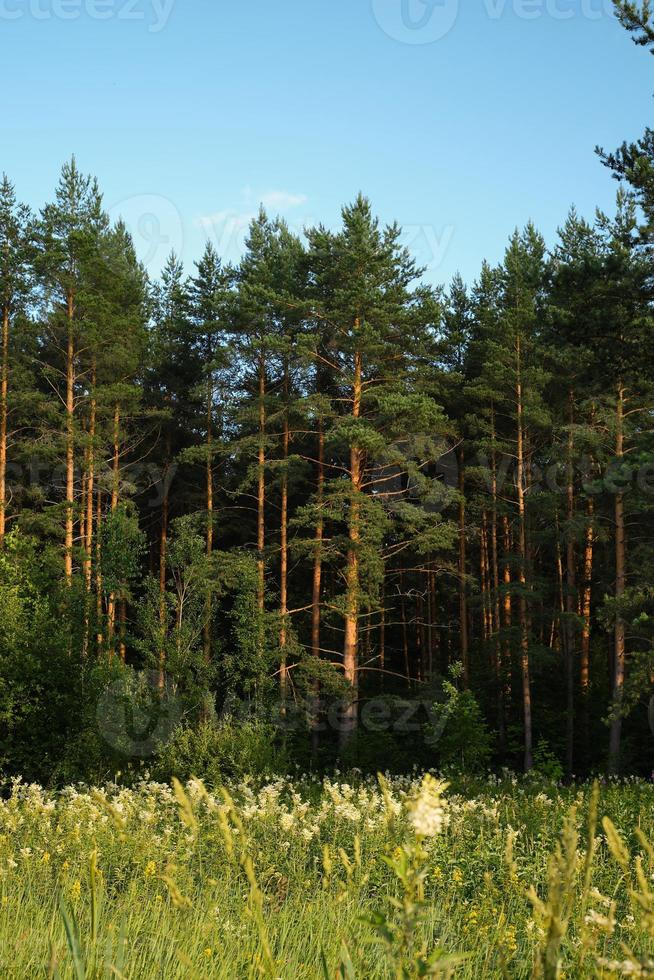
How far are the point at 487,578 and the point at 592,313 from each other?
69.5 feet

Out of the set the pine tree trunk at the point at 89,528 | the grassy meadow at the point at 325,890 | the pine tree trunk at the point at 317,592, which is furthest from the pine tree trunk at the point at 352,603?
the grassy meadow at the point at 325,890

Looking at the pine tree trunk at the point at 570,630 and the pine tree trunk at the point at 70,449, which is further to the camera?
the pine tree trunk at the point at 570,630

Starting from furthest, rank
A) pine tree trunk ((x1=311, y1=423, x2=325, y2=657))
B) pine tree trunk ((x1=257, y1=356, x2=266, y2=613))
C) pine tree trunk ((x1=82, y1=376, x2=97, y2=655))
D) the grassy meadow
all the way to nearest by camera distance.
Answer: pine tree trunk ((x1=257, y1=356, x2=266, y2=613)) < pine tree trunk ((x1=311, y1=423, x2=325, y2=657)) < pine tree trunk ((x1=82, y1=376, x2=97, y2=655)) < the grassy meadow

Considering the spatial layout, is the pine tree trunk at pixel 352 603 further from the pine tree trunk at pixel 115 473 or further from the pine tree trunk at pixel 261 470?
the pine tree trunk at pixel 115 473

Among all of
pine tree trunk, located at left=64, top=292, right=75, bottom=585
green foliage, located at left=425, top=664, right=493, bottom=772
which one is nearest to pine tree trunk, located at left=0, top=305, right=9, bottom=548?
pine tree trunk, located at left=64, top=292, right=75, bottom=585

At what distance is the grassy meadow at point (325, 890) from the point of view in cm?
139

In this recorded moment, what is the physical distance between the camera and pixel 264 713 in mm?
20844

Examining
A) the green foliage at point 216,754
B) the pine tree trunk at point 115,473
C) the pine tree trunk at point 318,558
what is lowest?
the green foliage at point 216,754

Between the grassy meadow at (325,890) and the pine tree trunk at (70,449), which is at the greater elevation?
the pine tree trunk at (70,449)

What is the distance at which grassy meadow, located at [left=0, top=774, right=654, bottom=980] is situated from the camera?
4.55 feet

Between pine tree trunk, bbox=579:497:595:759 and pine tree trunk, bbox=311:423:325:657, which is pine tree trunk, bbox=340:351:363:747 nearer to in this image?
pine tree trunk, bbox=311:423:325:657

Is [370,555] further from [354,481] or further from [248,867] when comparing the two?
[248,867]

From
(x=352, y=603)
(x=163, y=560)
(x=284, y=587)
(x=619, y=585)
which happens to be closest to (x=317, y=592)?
(x=284, y=587)

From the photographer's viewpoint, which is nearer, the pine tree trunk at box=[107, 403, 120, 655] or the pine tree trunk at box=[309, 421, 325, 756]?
the pine tree trunk at box=[309, 421, 325, 756]
